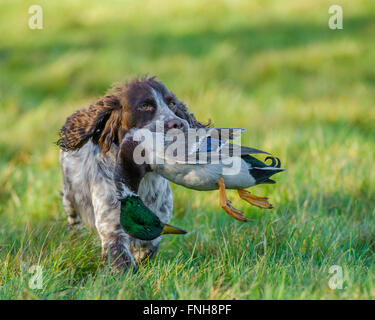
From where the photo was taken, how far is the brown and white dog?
132 inches

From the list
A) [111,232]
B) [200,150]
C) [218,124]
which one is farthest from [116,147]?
[218,124]

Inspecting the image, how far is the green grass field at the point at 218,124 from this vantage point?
320cm

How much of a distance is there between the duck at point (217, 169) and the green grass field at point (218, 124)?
1.55 ft

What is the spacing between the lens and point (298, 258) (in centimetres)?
342

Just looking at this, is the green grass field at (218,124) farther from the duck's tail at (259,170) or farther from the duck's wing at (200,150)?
the duck's wing at (200,150)

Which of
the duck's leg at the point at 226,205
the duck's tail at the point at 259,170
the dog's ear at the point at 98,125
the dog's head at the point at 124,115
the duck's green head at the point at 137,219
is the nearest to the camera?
the duck's leg at the point at 226,205

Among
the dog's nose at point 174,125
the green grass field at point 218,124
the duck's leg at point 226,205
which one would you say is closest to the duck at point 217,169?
the duck's leg at point 226,205

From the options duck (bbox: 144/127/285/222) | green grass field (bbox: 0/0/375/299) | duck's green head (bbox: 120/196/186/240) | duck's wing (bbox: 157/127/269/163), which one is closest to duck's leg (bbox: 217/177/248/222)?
duck (bbox: 144/127/285/222)

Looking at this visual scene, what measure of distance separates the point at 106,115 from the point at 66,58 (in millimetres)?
6845

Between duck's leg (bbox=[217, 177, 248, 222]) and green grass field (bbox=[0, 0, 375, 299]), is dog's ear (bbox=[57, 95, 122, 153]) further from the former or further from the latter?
duck's leg (bbox=[217, 177, 248, 222])

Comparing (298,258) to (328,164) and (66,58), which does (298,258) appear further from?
(66,58)

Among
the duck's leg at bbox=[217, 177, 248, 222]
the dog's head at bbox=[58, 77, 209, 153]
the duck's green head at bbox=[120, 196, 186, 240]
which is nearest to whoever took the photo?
the duck's leg at bbox=[217, 177, 248, 222]

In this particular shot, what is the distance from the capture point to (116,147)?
3.56 metres

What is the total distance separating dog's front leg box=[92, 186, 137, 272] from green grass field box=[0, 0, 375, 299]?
4.8 inches
